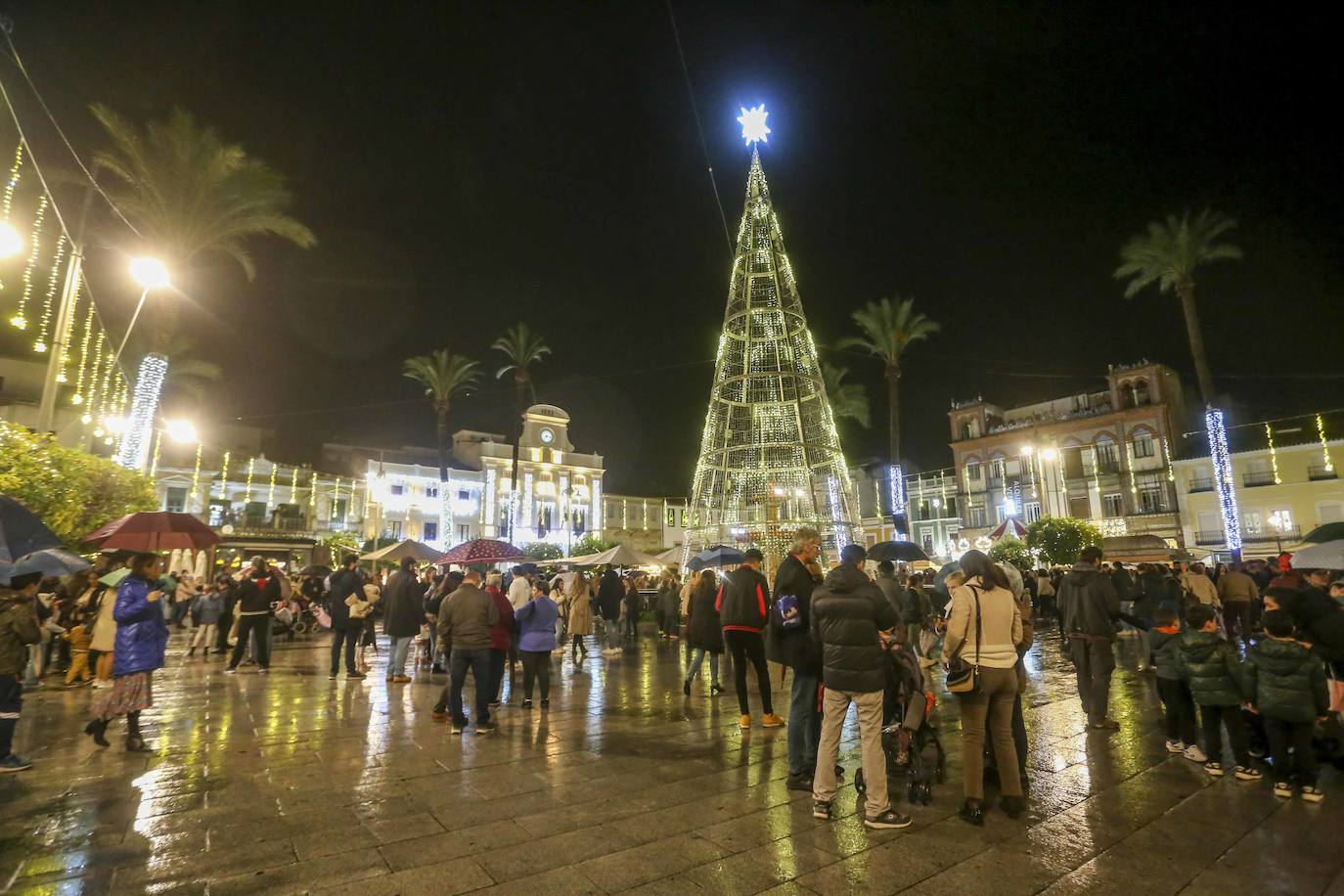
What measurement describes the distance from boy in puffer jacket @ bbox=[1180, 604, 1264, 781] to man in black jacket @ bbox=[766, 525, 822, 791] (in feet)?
9.80

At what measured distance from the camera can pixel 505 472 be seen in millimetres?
59844

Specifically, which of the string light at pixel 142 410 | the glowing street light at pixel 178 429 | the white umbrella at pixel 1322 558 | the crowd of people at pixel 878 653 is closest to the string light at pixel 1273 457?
the crowd of people at pixel 878 653

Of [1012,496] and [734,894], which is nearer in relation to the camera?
[734,894]

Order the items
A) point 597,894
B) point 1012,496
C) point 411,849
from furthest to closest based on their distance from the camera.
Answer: point 1012,496 → point 411,849 → point 597,894

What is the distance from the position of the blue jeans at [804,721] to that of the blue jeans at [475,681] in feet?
11.6

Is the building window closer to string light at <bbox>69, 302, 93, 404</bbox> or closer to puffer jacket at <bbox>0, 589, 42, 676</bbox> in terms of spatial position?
string light at <bbox>69, 302, 93, 404</bbox>

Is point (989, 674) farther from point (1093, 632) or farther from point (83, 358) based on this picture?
point (83, 358)

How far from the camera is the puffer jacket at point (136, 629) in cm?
659

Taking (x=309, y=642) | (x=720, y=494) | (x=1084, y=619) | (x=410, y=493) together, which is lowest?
(x=309, y=642)

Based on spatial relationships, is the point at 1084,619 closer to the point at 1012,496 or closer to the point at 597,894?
the point at 597,894

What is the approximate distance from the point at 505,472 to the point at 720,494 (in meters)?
44.4

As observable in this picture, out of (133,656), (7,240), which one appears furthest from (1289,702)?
(7,240)

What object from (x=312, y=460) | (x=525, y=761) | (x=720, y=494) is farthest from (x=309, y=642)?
(x=312, y=460)

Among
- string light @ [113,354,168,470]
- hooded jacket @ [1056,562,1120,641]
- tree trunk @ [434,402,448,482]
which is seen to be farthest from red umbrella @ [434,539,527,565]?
tree trunk @ [434,402,448,482]
